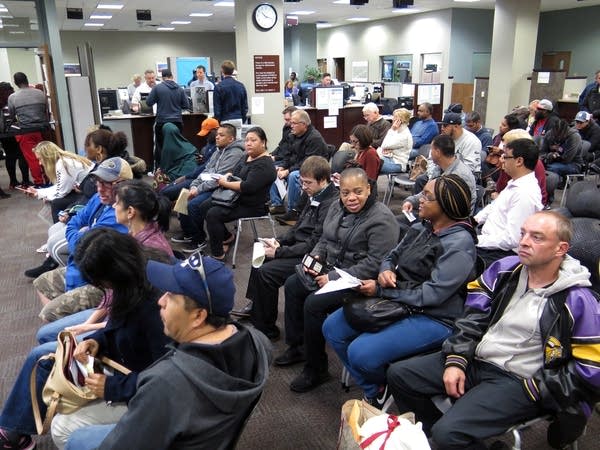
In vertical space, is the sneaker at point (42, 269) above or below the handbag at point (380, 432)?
below

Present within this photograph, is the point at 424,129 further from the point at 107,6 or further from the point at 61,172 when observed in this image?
the point at 107,6

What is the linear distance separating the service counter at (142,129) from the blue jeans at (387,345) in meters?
6.48

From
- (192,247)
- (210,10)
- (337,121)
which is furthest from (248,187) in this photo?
(210,10)

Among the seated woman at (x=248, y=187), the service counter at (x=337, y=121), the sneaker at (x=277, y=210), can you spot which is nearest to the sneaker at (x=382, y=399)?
the seated woman at (x=248, y=187)

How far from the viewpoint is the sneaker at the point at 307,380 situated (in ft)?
8.34

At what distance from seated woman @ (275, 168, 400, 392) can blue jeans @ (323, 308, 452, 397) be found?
35cm

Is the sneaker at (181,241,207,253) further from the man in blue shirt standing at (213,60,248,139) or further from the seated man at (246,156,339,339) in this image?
the man in blue shirt standing at (213,60,248,139)

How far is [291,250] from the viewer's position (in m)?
2.98

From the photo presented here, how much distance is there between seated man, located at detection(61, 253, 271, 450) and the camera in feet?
3.90

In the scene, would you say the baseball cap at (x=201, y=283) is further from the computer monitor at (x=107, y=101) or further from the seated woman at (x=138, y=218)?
the computer monitor at (x=107, y=101)

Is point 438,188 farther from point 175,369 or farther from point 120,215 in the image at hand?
point 120,215

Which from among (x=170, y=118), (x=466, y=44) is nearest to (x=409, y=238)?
(x=170, y=118)

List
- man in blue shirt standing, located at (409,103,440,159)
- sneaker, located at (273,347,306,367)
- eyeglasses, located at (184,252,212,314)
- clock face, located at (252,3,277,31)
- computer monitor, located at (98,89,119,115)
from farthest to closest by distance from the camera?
1. computer monitor, located at (98,89,119,115)
2. clock face, located at (252,3,277,31)
3. man in blue shirt standing, located at (409,103,440,159)
4. sneaker, located at (273,347,306,367)
5. eyeglasses, located at (184,252,212,314)

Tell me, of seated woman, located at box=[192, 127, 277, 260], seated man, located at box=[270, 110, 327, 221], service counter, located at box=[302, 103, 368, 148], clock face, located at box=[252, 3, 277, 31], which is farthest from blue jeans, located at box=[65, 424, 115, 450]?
clock face, located at box=[252, 3, 277, 31]
